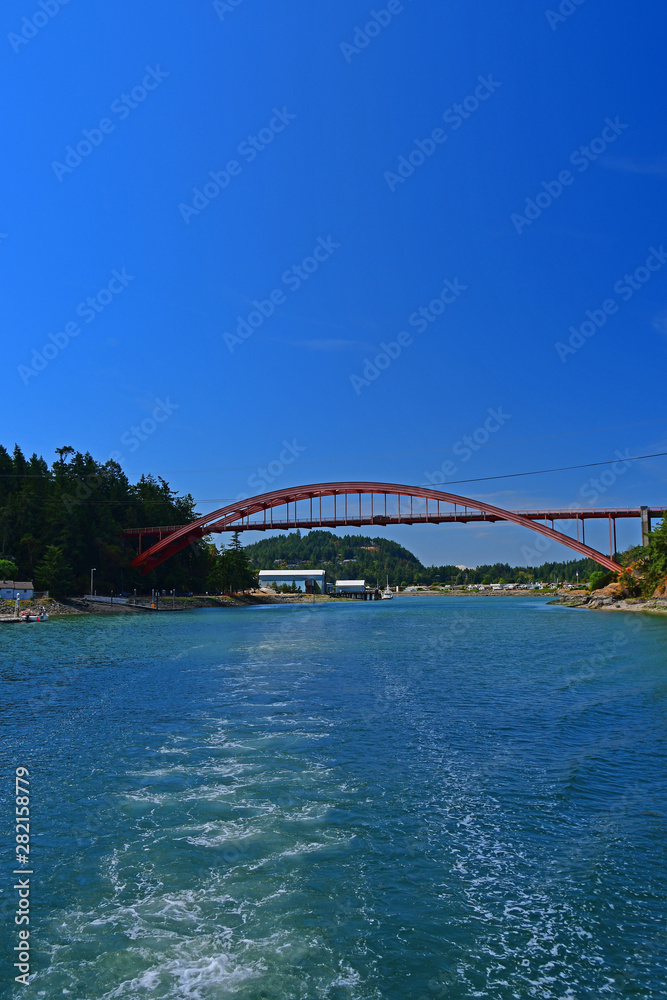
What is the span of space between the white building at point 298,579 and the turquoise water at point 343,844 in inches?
6438

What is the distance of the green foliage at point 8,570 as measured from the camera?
74.2 metres

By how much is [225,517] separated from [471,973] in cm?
9438

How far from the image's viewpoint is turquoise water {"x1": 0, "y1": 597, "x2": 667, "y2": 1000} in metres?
6.38

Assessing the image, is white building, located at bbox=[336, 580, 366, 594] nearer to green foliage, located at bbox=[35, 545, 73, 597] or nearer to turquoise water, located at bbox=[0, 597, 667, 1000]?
green foliage, located at bbox=[35, 545, 73, 597]

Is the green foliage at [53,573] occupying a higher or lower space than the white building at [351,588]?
higher

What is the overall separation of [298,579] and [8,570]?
400 feet

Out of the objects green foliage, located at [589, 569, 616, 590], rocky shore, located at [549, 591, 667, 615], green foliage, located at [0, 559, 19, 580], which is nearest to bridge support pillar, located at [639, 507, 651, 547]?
rocky shore, located at [549, 591, 667, 615]

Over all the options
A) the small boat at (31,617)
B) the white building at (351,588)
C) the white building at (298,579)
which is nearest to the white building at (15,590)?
the small boat at (31,617)

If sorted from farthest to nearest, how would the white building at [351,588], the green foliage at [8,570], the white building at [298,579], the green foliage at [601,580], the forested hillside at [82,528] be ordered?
the white building at [298,579] → the white building at [351,588] → the green foliage at [601,580] → the forested hillside at [82,528] → the green foliage at [8,570]

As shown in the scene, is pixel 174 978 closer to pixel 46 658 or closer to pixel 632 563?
pixel 46 658

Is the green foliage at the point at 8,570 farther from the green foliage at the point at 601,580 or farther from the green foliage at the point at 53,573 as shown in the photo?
the green foliage at the point at 601,580

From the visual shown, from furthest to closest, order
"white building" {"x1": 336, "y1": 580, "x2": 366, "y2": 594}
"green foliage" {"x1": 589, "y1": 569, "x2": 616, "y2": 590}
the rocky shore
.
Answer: "white building" {"x1": 336, "y1": 580, "x2": 366, "y2": 594} → "green foliage" {"x1": 589, "y1": 569, "x2": 616, "y2": 590} → the rocky shore

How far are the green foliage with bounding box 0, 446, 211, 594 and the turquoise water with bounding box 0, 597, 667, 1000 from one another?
64688mm

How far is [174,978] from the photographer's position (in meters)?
6.19
